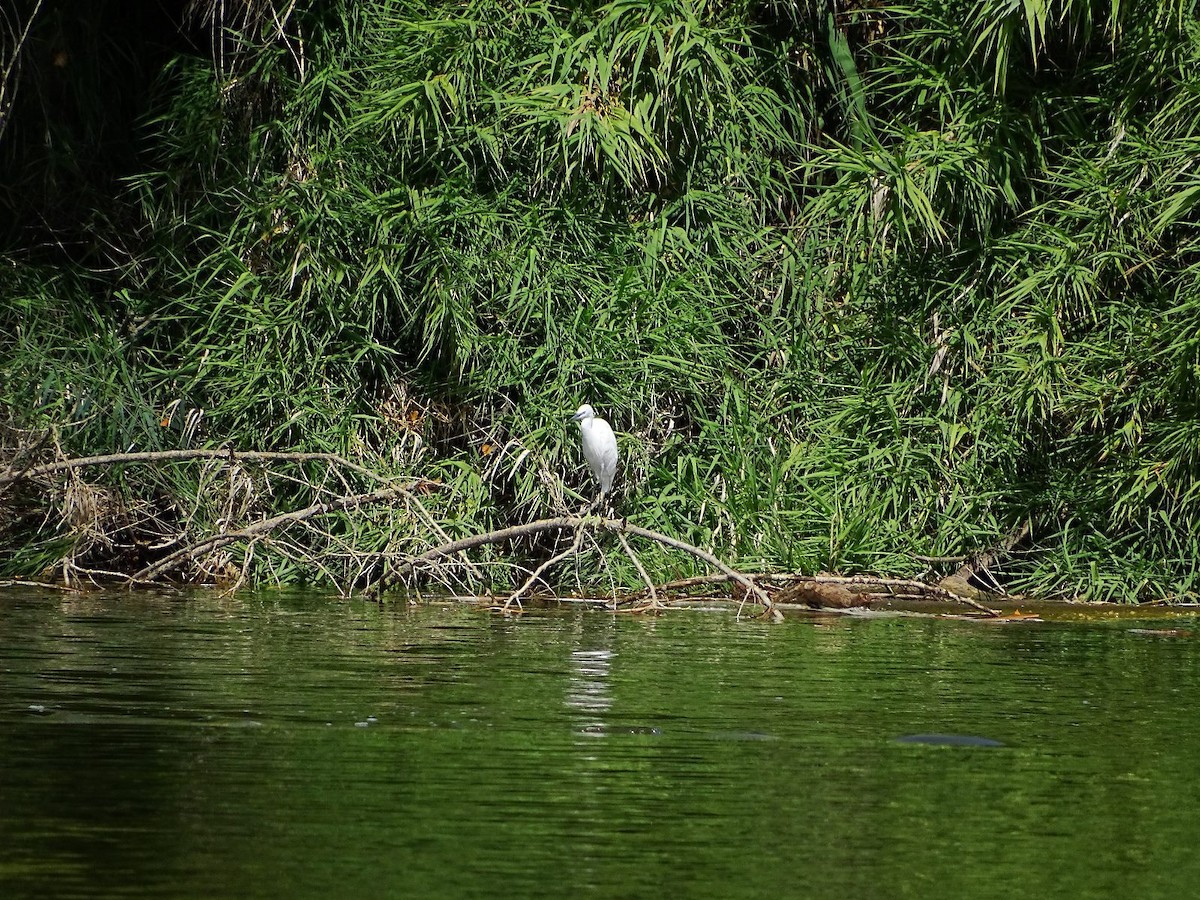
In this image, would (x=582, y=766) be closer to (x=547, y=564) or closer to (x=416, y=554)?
(x=547, y=564)

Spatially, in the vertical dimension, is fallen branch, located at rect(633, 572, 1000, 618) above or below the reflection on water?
above

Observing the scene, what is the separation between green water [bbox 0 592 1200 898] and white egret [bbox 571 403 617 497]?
57.7 inches

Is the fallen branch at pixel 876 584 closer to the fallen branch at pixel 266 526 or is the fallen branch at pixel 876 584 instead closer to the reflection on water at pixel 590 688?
the fallen branch at pixel 266 526

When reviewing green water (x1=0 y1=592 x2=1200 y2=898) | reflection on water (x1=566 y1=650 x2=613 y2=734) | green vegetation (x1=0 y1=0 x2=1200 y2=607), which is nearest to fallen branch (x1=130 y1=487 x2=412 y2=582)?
green vegetation (x1=0 y1=0 x2=1200 y2=607)

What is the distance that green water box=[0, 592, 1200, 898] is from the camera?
3.08m

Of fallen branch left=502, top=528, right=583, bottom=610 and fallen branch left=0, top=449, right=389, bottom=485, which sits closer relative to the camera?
fallen branch left=502, top=528, right=583, bottom=610

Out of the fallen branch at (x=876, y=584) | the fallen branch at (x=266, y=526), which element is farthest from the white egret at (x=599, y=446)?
the fallen branch at (x=266, y=526)

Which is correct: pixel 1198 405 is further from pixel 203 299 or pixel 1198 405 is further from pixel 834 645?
pixel 203 299

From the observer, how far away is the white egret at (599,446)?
784 cm

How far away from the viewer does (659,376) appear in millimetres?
8367

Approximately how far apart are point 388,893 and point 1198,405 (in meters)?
5.85

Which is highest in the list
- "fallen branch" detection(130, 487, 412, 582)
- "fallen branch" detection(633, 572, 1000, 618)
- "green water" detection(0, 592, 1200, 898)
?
"fallen branch" detection(130, 487, 412, 582)

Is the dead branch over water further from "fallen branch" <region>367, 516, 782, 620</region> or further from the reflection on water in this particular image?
the reflection on water

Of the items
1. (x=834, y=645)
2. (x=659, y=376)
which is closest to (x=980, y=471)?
(x=659, y=376)
